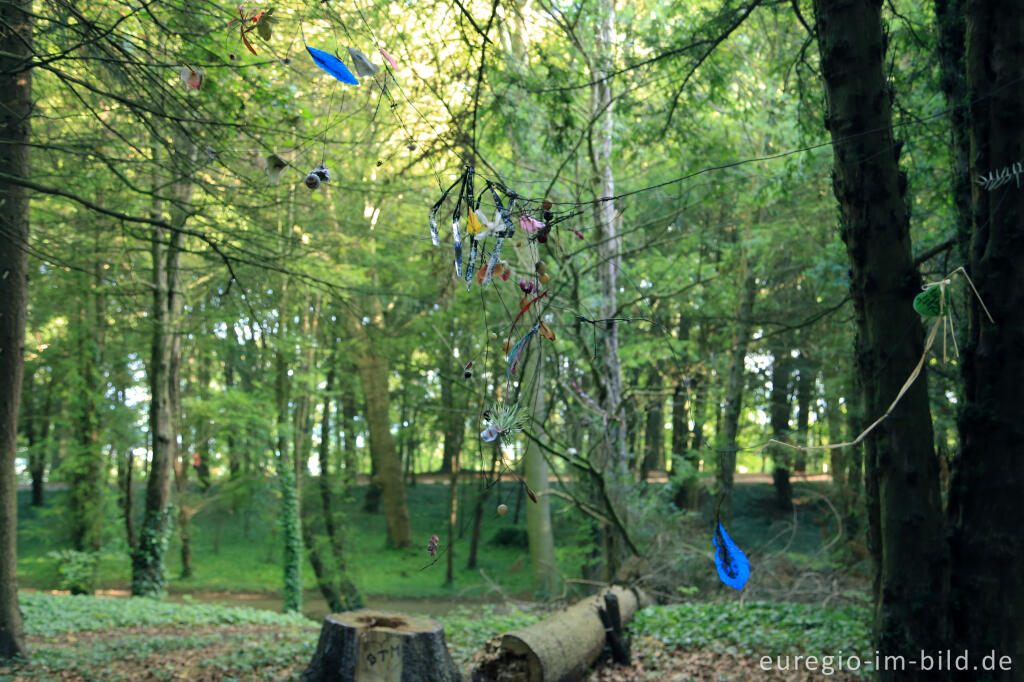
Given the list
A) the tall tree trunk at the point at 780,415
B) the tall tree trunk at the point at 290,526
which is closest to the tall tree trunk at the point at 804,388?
the tall tree trunk at the point at 780,415

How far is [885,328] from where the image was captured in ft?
14.6

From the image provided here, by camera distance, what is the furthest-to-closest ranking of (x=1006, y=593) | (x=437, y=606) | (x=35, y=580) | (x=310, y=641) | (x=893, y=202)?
(x=35, y=580) < (x=437, y=606) < (x=310, y=641) < (x=893, y=202) < (x=1006, y=593)

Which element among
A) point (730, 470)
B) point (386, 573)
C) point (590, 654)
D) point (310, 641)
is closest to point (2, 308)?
point (310, 641)

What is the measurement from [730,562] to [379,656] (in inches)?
139

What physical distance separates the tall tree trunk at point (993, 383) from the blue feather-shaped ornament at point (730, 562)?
2057 mm

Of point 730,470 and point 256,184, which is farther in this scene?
point 730,470

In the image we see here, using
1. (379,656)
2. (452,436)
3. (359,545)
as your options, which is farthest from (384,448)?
(379,656)

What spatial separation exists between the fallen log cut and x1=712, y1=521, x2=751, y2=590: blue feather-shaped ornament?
2.94 m

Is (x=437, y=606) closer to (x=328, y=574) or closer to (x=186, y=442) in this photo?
(x=328, y=574)

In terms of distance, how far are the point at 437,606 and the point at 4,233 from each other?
15055mm

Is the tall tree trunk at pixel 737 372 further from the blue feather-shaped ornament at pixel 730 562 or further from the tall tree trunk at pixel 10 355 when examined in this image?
the blue feather-shaped ornament at pixel 730 562

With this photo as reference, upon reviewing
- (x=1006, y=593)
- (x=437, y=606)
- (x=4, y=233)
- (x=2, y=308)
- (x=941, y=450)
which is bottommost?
(x=437, y=606)

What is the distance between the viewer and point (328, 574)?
16438 millimetres

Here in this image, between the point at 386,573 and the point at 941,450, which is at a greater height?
the point at 941,450
